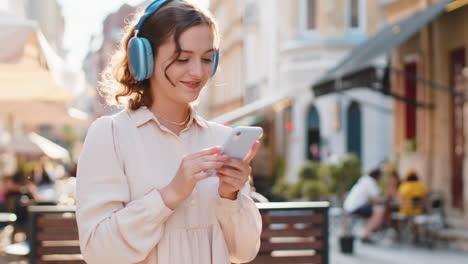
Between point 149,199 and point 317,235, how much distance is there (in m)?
3.02

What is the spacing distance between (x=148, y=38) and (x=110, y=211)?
0.50 m

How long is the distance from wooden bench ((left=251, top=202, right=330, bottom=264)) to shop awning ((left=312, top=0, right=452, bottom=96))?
7253 mm

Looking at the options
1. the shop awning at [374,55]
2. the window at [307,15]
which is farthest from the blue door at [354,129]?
the shop awning at [374,55]

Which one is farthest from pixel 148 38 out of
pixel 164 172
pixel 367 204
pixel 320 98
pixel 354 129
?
pixel 320 98

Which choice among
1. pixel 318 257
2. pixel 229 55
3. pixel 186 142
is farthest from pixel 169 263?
pixel 229 55

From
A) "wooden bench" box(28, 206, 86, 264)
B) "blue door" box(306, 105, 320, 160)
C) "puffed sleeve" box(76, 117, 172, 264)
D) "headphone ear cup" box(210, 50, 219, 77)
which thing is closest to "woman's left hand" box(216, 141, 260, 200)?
"puffed sleeve" box(76, 117, 172, 264)

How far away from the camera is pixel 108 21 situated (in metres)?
101

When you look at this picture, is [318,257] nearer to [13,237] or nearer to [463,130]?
[13,237]

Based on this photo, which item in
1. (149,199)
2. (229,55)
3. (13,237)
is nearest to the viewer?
(149,199)

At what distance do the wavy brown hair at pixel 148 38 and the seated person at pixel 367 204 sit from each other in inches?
412

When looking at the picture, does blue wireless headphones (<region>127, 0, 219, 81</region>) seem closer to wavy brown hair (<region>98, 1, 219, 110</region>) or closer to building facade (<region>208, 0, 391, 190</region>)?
wavy brown hair (<region>98, 1, 219, 110</region>)

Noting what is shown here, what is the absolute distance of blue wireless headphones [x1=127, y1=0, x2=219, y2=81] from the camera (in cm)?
201

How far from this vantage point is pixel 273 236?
15.5 feet

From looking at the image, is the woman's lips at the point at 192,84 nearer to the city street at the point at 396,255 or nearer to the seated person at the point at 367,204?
the city street at the point at 396,255
